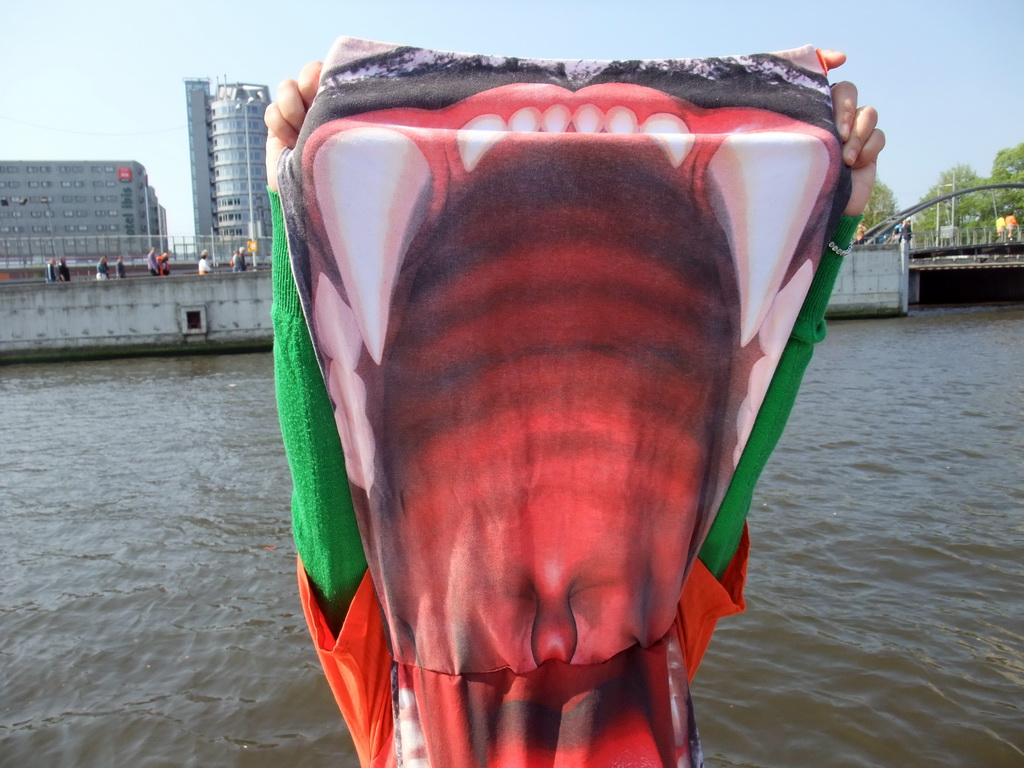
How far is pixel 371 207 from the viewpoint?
1354 mm

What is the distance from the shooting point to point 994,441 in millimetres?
10234

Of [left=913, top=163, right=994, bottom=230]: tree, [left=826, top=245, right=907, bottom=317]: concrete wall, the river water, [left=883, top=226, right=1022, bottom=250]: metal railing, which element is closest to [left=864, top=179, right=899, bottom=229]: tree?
Answer: [left=913, top=163, right=994, bottom=230]: tree

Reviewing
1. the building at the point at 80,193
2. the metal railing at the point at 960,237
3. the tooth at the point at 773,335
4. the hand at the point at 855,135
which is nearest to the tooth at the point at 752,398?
the tooth at the point at 773,335

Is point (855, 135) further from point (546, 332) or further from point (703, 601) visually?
point (703, 601)

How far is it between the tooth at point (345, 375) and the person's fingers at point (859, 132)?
93cm

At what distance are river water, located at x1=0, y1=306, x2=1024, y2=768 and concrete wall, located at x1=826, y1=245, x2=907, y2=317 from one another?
1840cm

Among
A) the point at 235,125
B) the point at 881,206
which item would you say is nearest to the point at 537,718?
the point at 881,206

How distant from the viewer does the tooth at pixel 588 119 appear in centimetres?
142

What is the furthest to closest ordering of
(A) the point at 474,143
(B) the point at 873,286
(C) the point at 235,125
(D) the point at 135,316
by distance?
(C) the point at 235,125 < (B) the point at 873,286 < (D) the point at 135,316 < (A) the point at 474,143

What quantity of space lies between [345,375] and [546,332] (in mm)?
358

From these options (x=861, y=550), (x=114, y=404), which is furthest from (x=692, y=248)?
(x=114, y=404)

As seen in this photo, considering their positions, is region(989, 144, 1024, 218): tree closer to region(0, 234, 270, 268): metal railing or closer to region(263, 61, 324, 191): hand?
region(0, 234, 270, 268): metal railing

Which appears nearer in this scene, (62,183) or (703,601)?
(703,601)

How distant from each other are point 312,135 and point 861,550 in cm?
652
